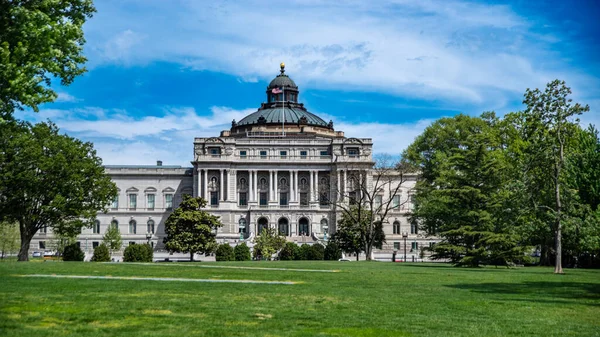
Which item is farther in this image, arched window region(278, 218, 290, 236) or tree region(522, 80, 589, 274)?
arched window region(278, 218, 290, 236)

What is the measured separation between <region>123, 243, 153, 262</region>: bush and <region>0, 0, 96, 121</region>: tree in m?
38.1

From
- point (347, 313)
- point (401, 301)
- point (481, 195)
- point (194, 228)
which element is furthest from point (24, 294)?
point (194, 228)

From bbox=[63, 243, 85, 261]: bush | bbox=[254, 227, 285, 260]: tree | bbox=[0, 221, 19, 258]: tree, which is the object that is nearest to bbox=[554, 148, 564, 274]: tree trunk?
bbox=[63, 243, 85, 261]: bush

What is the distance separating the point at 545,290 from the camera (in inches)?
987

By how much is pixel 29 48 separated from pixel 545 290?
61.8 ft

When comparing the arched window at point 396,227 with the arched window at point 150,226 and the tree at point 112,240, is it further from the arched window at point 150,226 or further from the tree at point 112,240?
the tree at point 112,240

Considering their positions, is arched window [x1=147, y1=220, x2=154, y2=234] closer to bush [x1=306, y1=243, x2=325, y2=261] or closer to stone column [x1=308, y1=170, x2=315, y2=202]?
stone column [x1=308, y1=170, x2=315, y2=202]

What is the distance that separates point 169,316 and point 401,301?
6.94 m

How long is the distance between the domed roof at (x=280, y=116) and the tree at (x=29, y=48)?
310ft

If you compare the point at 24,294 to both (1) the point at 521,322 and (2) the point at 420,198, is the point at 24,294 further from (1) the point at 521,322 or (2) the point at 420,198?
(2) the point at 420,198

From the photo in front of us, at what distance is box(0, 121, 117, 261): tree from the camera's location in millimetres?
50656

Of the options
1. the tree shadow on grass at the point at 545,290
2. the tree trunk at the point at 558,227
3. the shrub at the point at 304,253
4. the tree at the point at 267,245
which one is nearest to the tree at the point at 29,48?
the tree shadow on grass at the point at 545,290

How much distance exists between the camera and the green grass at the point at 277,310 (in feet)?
42.8

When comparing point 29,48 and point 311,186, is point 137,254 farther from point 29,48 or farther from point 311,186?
point 311,186
